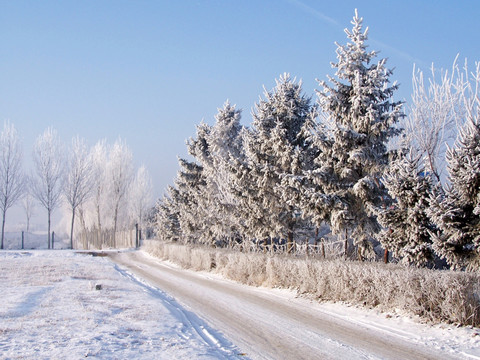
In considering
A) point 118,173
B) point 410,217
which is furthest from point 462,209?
point 118,173

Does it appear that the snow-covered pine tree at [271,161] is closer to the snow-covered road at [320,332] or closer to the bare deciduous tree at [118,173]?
the snow-covered road at [320,332]

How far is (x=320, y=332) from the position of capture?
8.16m

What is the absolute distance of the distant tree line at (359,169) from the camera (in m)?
10.4

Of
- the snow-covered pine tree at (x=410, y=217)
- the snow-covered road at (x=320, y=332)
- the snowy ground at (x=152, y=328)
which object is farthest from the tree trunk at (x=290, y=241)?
the snow-covered pine tree at (x=410, y=217)

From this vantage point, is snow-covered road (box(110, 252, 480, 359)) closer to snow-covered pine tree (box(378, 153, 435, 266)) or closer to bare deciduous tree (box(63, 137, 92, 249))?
snow-covered pine tree (box(378, 153, 435, 266))

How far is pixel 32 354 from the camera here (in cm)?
562

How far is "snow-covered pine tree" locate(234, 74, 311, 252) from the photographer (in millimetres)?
19938

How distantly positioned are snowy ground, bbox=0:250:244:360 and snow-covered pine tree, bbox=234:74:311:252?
8.81 metres

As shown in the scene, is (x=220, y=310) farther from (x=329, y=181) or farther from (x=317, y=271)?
(x=329, y=181)

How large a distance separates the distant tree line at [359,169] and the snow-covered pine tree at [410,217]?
0.10 feet

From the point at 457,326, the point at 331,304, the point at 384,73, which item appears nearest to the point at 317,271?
the point at 331,304

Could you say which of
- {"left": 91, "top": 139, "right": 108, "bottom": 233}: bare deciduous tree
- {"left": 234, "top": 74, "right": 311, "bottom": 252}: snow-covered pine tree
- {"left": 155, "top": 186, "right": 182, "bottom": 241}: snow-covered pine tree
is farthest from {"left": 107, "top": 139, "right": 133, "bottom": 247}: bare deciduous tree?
{"left": 234, "top": 74, "right": 311, "bottom": 252}: snow-covered pine tree

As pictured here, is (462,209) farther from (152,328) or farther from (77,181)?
(77,181)

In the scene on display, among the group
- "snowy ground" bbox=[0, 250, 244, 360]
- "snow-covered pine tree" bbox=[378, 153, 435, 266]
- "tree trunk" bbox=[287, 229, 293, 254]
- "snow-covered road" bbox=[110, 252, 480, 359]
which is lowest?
"snow-covered road" bbox=[110, 252, 480, 359]
